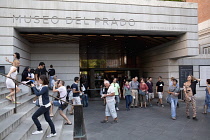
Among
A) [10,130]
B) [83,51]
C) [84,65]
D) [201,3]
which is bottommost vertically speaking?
[10,130]

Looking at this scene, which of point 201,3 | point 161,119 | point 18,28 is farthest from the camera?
point 201,3

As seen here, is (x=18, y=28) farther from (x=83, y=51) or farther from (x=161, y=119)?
(x=161, y=119)

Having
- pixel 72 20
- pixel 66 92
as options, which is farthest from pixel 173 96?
pixel 72 20

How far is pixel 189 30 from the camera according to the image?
1173 centimetres

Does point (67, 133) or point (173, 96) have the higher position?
point (173, 96)

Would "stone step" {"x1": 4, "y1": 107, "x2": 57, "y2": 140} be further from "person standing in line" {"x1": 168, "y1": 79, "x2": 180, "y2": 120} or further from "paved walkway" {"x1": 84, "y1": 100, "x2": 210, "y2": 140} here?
"person standing in line" {"x1": 168, "y1": 79, "x2": 180, "y2": 120}

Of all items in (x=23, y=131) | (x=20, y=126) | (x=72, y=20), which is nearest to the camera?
(x=23, y=131)

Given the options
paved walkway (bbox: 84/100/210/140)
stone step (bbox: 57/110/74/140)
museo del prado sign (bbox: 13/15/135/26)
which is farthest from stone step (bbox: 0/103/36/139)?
museo del prado sign (bbox: 13/15/135/26)

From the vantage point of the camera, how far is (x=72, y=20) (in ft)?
33.9

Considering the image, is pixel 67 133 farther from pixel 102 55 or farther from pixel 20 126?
pixel 102 55

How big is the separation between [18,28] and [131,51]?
11.1 meters

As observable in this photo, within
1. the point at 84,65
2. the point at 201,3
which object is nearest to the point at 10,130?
the point at 84,65

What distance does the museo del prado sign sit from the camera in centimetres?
987

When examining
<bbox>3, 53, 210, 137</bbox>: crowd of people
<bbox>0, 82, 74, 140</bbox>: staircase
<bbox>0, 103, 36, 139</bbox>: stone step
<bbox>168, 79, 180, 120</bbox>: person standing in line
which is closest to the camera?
<bbox>0, 103, 36, 139</bbox>: stone step
